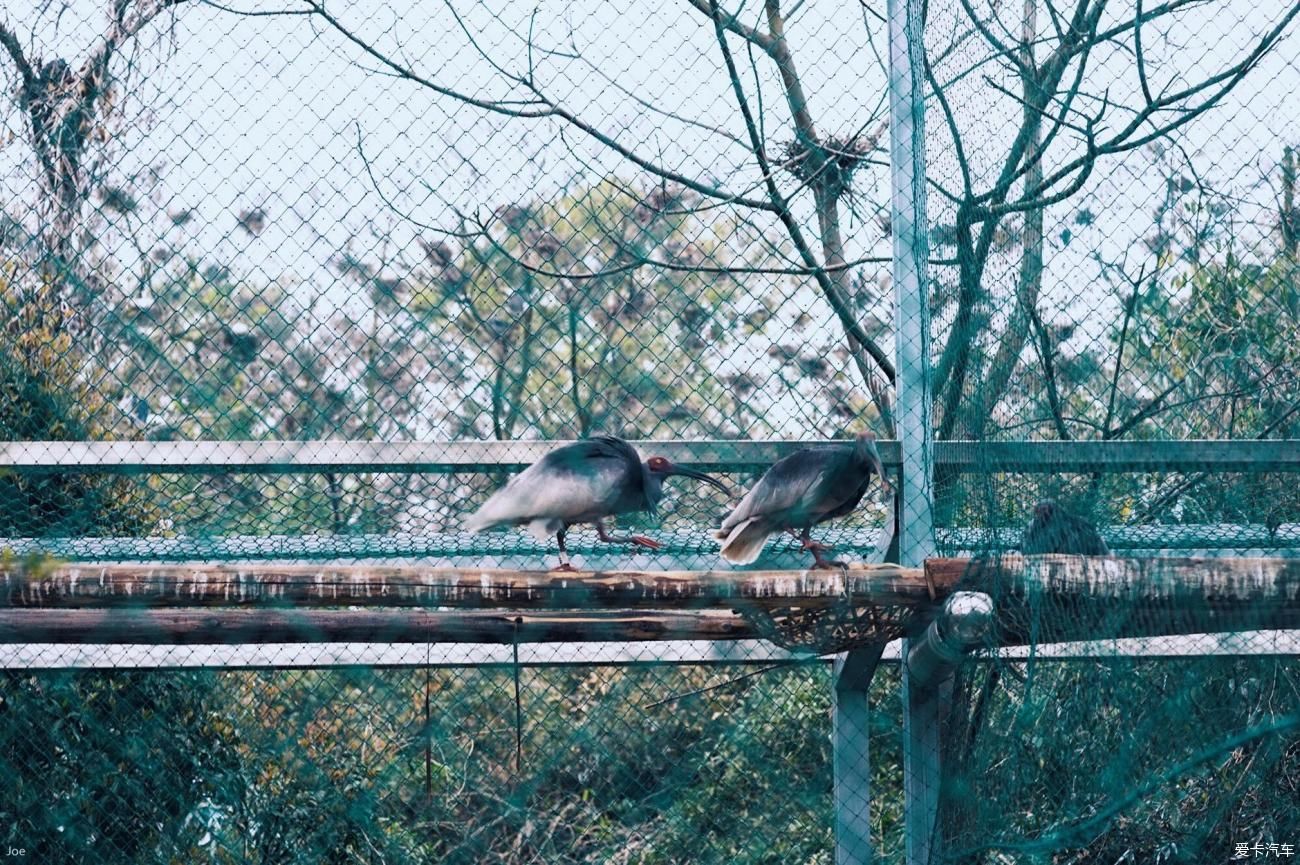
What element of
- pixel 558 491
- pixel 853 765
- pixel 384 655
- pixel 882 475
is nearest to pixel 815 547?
pixel 882 475

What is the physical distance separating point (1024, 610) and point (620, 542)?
1062mm

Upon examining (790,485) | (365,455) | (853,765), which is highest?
(365,455)

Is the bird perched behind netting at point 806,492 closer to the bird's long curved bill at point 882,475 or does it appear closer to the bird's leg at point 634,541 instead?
the bird's long curved bill at point 882,475

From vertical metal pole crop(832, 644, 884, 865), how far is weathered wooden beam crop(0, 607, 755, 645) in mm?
563

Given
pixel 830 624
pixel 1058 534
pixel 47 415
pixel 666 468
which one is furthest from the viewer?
pixel 47 415

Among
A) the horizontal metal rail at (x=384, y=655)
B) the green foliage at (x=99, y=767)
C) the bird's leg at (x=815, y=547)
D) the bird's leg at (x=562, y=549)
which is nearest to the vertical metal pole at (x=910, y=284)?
the bird's leg at (x=815, y=547)

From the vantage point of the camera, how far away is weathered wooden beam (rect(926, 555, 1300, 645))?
7.71ft

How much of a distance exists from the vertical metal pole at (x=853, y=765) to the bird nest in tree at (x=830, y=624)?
0.29 m

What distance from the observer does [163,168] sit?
354 cm

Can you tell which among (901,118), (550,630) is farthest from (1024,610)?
(901,118)

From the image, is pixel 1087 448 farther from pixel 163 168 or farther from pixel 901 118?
pixel 163 168

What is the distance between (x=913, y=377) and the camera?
304cm

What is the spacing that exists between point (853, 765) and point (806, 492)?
0.62 metres

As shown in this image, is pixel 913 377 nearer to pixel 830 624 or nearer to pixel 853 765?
pixel 830 624
